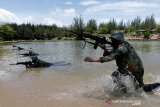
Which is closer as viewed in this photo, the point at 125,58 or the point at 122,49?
the point at 122,49

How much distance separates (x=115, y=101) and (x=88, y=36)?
2420mm

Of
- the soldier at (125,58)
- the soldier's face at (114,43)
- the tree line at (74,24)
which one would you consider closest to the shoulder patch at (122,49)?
the soldier at (125,58)

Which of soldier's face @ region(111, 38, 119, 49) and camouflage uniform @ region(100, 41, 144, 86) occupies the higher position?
soldier's face @ region(111, 38, 119, 49)

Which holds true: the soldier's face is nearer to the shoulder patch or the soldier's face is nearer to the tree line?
the shoulder patch

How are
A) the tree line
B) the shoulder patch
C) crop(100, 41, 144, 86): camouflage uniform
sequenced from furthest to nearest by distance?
1. the tree line
2. crop(100, 41, 144, 86): camouflage uniform
3. the shoulder patch

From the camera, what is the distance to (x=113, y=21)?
468ft

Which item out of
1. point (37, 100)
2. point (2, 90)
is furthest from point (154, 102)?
point (2, 90)

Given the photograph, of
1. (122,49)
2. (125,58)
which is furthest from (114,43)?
(125,58)

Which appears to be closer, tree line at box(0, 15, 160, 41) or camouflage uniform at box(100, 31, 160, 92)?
camouflage uniform at box(100, 31, 160, 92)

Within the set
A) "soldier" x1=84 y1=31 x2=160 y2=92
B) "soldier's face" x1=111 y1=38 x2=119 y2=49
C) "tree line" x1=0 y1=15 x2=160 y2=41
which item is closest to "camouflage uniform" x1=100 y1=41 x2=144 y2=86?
"soldier" x1=84 y1=31 x2=160 y2=92

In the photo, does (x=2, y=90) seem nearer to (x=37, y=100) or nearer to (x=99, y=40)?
(x=37, y=100)

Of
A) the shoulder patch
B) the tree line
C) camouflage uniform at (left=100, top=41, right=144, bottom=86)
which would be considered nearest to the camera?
the shoulder patch

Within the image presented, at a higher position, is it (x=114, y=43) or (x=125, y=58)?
(x=114, y=43)

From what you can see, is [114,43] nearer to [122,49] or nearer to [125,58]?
[122,49]
